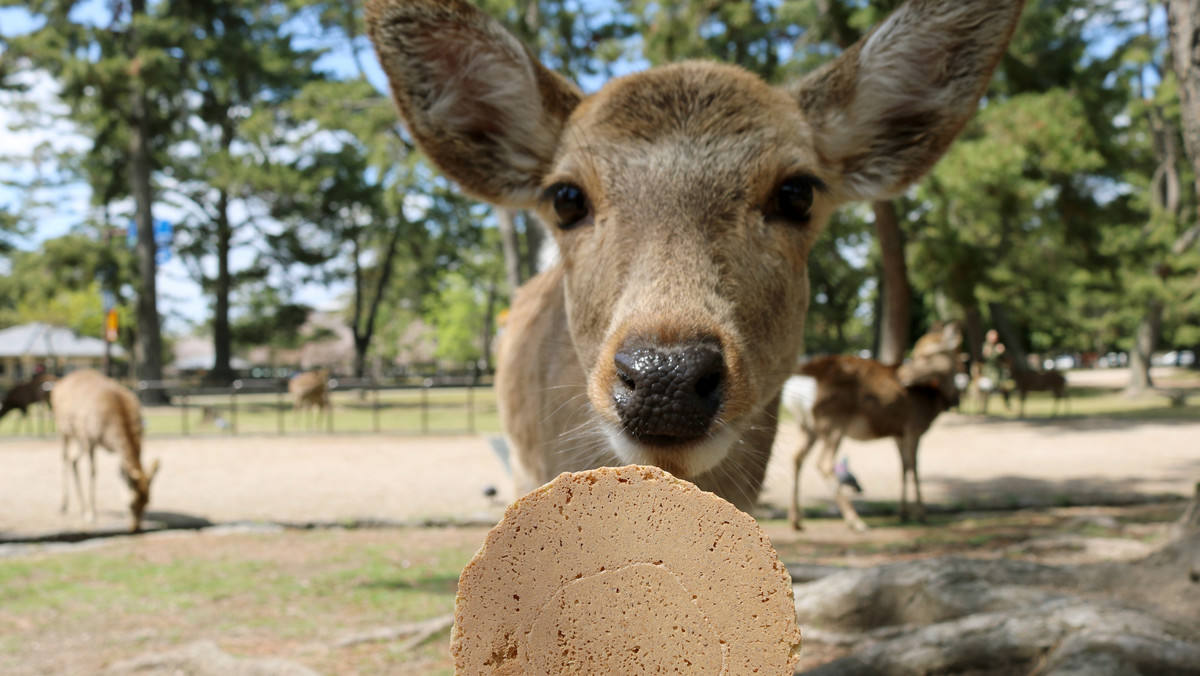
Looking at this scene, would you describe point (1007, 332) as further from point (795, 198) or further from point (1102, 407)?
point (795, 198)

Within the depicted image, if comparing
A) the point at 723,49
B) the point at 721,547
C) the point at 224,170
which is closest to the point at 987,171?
the point at 723,49

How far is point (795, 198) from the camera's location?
8.43 ft

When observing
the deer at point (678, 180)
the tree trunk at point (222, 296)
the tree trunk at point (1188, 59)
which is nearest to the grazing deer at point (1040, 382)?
the tree trunk at point (1188, 59)

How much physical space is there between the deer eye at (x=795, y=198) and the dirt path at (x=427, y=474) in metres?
5.55

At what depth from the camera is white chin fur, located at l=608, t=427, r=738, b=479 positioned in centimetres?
170

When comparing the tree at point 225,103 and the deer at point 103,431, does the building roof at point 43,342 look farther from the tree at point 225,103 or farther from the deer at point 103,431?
the deer at point 103,431

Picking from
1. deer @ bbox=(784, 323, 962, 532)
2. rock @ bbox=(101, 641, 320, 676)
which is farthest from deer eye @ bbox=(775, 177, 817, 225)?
deer @ bbox=(784, 323, 962, 532)

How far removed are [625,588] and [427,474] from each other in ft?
45.0

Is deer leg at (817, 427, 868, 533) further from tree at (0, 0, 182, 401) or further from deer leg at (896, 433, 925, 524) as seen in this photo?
tree at (0, 0, 182, 401)

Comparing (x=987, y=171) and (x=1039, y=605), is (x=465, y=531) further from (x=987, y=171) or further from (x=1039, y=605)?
(x=987, y=171)

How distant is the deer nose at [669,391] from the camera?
5.34 feet

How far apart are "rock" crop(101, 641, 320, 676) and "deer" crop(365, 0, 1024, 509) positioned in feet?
7.97

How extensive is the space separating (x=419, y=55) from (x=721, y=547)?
2.42 metres

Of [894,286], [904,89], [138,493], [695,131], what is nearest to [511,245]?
[894,286]
